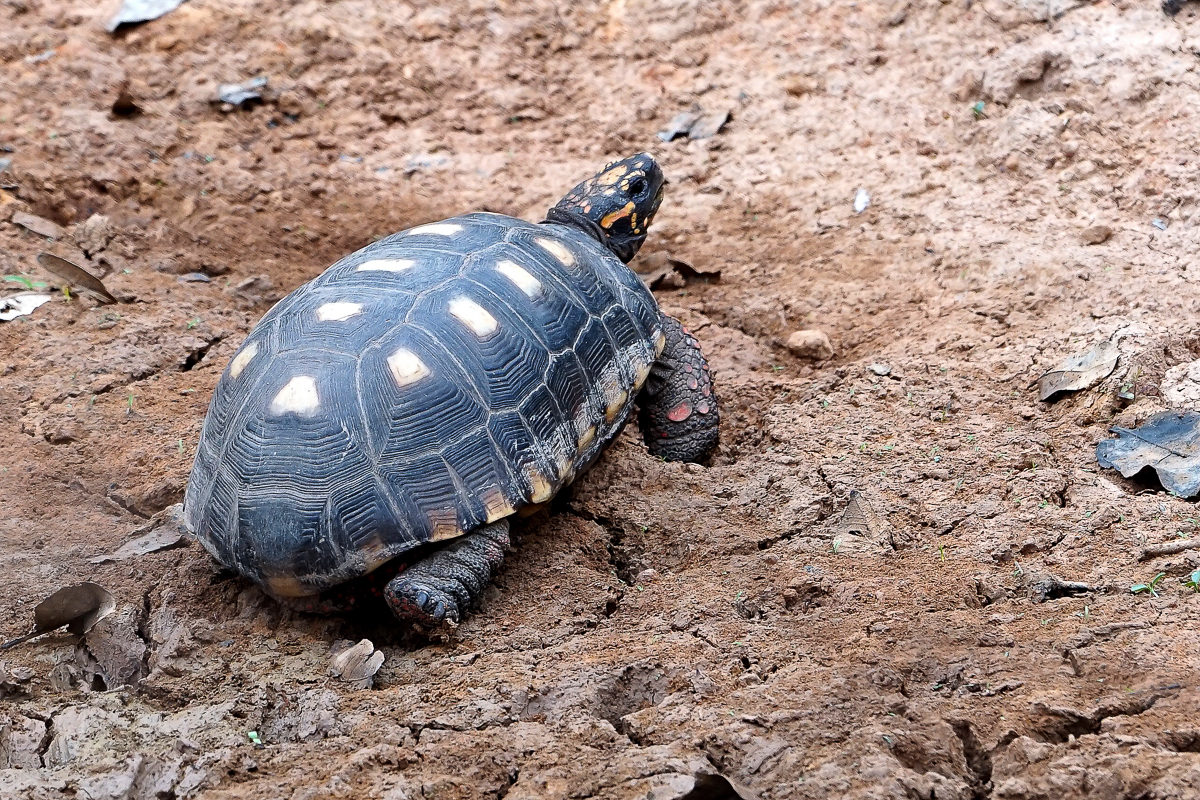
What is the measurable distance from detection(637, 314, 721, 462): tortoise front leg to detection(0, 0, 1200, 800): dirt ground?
0.14 meters

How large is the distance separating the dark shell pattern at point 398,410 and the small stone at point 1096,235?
2550 millimetres

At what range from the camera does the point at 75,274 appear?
5.25m

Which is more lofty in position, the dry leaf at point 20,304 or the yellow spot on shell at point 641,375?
the dry leaf at point 20,304

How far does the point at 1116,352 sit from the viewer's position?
13.2 feet

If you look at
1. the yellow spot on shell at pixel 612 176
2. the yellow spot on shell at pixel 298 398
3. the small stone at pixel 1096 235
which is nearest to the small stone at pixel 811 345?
the yellow spot on shell at pixel 612 176

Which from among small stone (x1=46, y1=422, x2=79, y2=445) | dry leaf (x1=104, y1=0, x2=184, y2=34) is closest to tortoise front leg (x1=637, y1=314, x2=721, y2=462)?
small stone (x1=46, y1=422, x2=79, y2=445)

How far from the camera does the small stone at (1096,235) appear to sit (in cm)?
483

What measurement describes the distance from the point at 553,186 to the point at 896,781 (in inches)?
186

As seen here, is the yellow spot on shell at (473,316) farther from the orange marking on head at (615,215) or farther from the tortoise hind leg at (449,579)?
the orange marking on head at (615,215)

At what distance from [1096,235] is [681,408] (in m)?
2.28

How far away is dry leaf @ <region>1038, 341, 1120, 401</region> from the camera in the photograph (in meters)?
3.97

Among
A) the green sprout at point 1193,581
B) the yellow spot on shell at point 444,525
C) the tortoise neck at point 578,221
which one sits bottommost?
the green sprout at point 1193,581

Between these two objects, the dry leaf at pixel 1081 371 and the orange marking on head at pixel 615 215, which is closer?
the dry leaf at pixel 1081 371

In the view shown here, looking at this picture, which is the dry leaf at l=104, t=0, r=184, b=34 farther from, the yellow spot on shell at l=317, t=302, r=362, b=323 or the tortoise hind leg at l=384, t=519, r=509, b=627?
the tortoise hind leg at l=384, t=519, r=509, b=627
